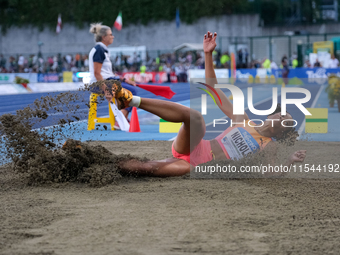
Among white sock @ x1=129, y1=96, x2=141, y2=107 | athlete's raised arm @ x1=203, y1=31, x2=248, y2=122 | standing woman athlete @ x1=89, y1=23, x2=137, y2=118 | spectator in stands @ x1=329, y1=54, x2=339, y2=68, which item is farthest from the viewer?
spectator in stands @ x1=329, y1=54, x2=339, y2=68

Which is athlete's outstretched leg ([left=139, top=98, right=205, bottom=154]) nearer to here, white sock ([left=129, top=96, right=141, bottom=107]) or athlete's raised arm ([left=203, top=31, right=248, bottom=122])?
white sock ([left=129, top=96, right=141, bottom=107])

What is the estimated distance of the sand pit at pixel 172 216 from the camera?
10.0ft

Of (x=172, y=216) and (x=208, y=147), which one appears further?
(x=208, y=147)

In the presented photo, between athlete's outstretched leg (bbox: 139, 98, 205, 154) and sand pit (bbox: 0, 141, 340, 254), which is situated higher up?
athlete's outstretched leg (bbox: 139, 98, 205, 154)

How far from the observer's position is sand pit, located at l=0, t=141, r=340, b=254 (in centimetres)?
305

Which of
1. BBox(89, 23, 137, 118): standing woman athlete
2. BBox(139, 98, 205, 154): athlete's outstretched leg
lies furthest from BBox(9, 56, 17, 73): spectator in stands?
BBox(139, 98, 205, 154): athlete's outstretched leg

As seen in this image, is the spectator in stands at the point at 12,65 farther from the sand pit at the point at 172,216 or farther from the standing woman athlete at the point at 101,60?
the sand pit at the point at 172,216

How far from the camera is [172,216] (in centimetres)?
372

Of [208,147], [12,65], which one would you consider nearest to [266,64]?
[12,65]

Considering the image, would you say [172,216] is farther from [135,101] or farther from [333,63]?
[333,63]

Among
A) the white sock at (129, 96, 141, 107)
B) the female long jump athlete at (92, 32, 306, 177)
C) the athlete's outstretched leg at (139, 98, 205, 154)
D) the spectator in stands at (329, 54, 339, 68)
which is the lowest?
the female long jump athlete at (92, 32, 306, 177)

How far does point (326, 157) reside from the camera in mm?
6750

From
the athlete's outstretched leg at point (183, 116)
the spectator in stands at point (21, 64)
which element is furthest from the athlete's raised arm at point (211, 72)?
the spectator in stands at point (21, 64)

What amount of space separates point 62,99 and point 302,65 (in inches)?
1239
